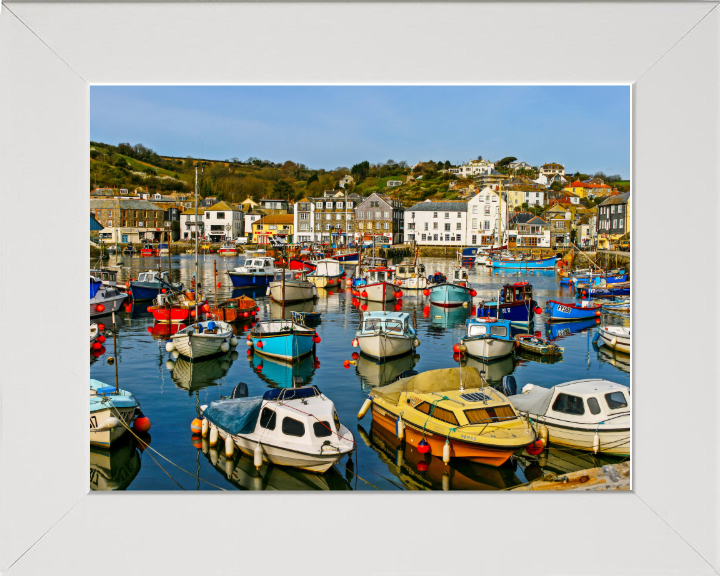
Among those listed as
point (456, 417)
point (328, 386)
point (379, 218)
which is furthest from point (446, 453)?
point (379, 218)

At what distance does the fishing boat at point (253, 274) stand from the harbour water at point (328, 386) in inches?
120

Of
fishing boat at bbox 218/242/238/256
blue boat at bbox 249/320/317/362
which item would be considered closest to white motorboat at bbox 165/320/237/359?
blue boat at bbox 249/320/317/362

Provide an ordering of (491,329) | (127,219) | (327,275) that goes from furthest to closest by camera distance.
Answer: (127,219)
(327,275)
(491,329)

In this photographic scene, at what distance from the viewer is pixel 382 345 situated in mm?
13750

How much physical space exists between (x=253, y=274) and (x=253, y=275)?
0.14 ft

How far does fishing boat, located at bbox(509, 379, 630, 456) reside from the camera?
802 centimetres

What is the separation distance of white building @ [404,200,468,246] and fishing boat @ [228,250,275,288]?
25431mm

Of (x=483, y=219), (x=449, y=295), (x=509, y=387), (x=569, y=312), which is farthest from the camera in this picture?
(x=483, y=219)

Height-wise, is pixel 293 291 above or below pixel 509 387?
above

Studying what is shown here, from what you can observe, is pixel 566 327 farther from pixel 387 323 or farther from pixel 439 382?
pixel 439 382

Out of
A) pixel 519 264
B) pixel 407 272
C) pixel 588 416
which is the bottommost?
pixel 588 416

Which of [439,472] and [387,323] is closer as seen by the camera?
[439,472]
